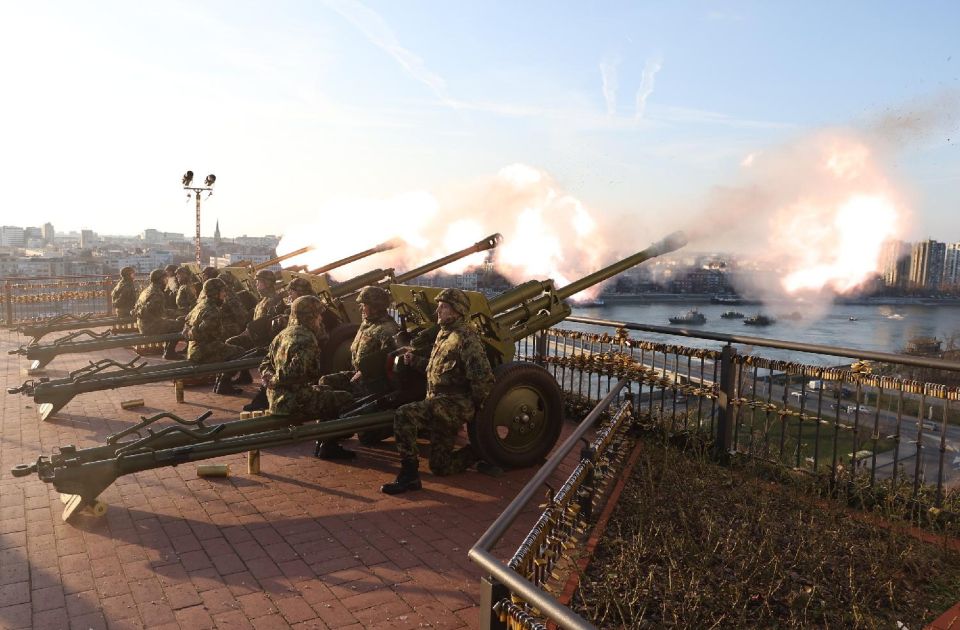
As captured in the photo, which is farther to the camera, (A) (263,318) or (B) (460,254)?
(B) (460,254)

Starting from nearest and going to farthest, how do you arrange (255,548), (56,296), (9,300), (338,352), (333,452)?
1. (255,548)
2. (333,452)
3. (338,352)
4. (9,300)
5. (56,296)

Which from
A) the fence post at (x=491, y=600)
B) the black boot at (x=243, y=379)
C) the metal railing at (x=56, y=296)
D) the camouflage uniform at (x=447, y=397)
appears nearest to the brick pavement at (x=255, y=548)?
the camouflage uniform at (x=447, y=397)

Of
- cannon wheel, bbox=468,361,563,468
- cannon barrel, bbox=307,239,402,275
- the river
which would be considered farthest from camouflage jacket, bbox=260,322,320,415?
the river

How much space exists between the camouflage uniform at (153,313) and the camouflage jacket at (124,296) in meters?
1.91

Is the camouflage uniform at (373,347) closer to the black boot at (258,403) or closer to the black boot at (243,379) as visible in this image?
the black boot at (258,403)

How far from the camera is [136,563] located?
15.2 feet

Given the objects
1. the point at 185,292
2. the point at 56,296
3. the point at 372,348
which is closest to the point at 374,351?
the point at 372,348

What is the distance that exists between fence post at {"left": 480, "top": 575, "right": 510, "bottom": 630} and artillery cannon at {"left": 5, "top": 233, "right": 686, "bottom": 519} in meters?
3.83

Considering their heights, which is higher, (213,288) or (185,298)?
(213,288)

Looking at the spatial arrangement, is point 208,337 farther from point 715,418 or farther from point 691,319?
point 691,319

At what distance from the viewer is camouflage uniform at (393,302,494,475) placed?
240 inches

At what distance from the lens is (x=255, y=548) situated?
4.86 metres

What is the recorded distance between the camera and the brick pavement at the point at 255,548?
399 cm

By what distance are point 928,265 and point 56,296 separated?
45460mm
